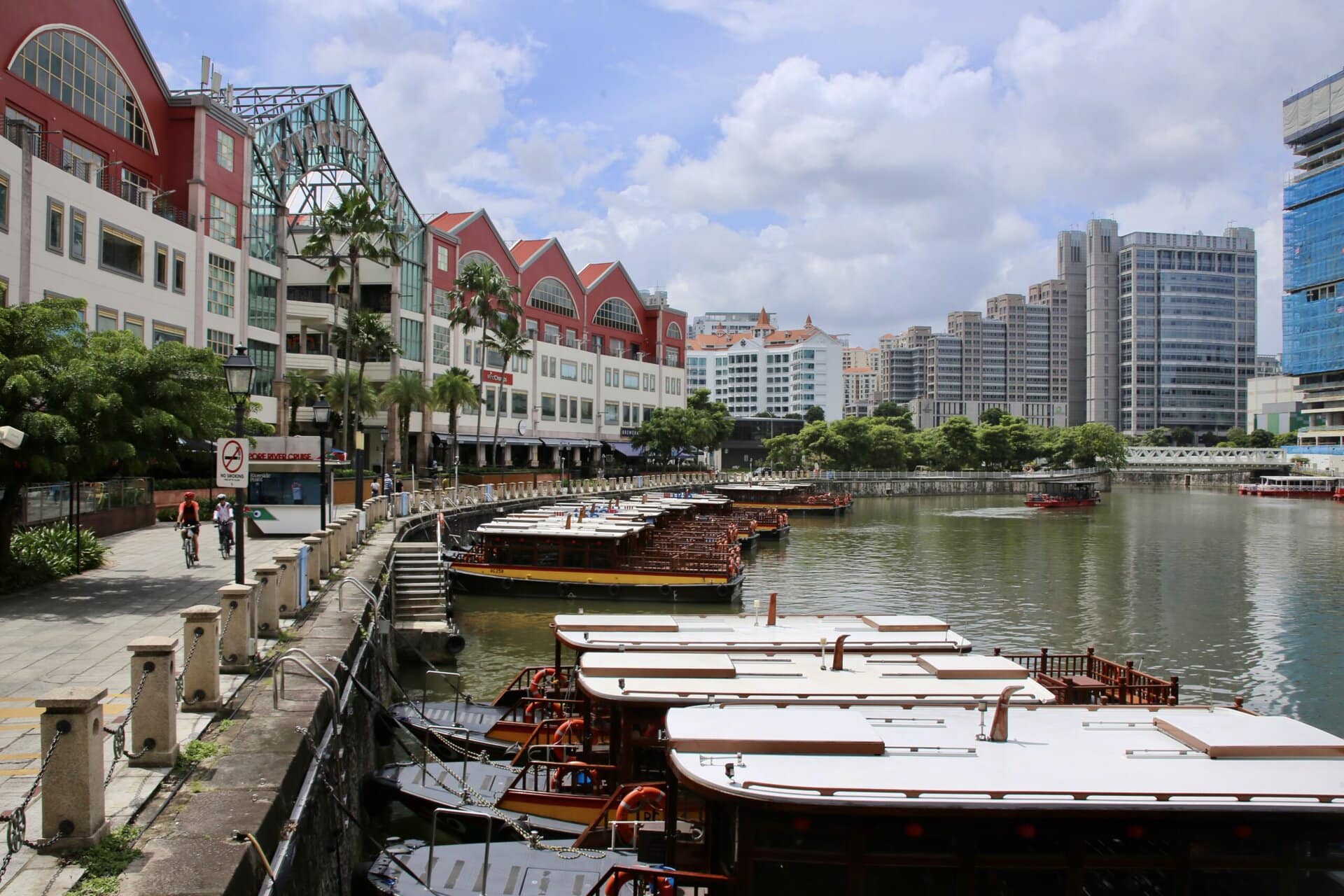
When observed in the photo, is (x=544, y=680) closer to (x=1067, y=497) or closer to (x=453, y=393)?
(x=453, y=393)

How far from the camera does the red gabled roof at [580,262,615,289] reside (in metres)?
101

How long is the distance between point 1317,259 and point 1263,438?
147ft

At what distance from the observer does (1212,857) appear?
27.2 ft

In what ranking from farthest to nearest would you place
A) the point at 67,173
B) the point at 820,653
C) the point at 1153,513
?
the point at 1153,513
the point at 67,173
the point at 820,653

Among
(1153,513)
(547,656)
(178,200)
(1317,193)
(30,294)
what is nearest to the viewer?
(547,656)

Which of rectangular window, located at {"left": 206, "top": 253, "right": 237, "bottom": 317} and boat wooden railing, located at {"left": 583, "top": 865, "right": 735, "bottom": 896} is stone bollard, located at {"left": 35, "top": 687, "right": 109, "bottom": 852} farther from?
rectangular window, located at {"left": 206, "top": 253, "right": 237, "bottom": 317}

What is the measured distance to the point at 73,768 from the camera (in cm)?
760

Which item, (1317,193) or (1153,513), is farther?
(1317,193)

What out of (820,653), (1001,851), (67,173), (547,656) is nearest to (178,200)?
(67,173)

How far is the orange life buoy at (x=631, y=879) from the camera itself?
30.3 feet

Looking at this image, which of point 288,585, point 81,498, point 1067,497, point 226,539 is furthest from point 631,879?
point 1067,497

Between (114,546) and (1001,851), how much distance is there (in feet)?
96.5

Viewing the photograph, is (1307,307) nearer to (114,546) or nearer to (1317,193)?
(1317,193)

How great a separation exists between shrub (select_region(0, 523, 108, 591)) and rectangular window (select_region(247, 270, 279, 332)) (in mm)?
31049
